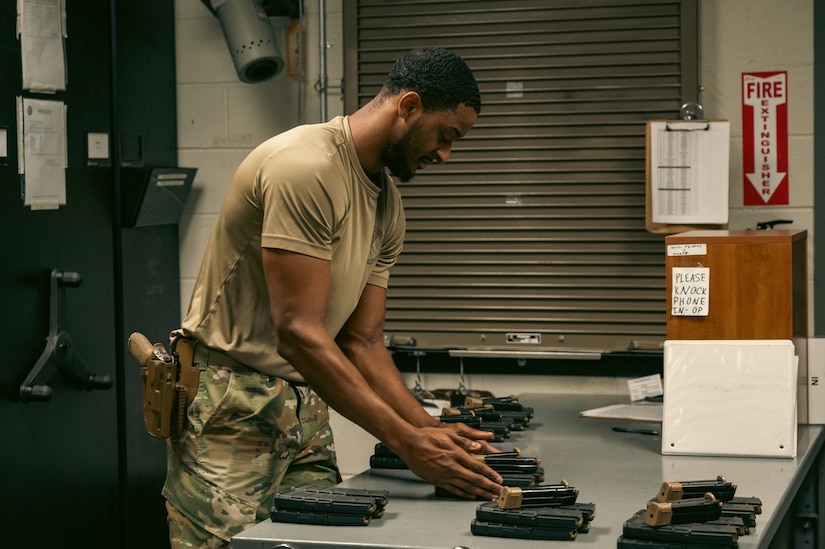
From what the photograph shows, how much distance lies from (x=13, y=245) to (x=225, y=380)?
980 millimetres

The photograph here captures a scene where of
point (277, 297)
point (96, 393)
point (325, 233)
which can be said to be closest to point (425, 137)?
point (325, 233)

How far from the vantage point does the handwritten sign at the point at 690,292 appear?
8.64ft

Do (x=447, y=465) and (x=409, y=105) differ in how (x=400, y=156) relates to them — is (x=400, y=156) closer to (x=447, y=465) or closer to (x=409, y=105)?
(x=409, y=105)

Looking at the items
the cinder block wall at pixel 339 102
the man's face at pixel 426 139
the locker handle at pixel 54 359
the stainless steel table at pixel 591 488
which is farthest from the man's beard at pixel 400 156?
the cinder block wall at pixel 339 102

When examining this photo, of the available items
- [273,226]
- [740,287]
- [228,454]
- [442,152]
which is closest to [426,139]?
[442,152]

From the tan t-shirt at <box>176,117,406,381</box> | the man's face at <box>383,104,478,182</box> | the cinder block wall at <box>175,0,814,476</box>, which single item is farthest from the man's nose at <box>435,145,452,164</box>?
the cinder block wall at <box>175,0,814,476</box>

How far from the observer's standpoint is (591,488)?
2.14 meters

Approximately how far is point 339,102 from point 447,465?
1966 mm

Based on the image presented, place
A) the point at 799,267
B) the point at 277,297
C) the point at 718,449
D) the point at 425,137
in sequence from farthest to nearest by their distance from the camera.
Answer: the point at 799,267
the point at 718,449
the point at 425,137
the point at 277,297

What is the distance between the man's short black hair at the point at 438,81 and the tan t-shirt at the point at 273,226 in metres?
0.17

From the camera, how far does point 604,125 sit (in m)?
3.52

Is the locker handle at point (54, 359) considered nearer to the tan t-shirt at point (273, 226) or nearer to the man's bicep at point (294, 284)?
the tan t-shirt at point (273, 226)

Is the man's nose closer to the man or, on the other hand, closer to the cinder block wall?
the man

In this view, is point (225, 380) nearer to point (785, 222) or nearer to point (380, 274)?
point (380, 274)
